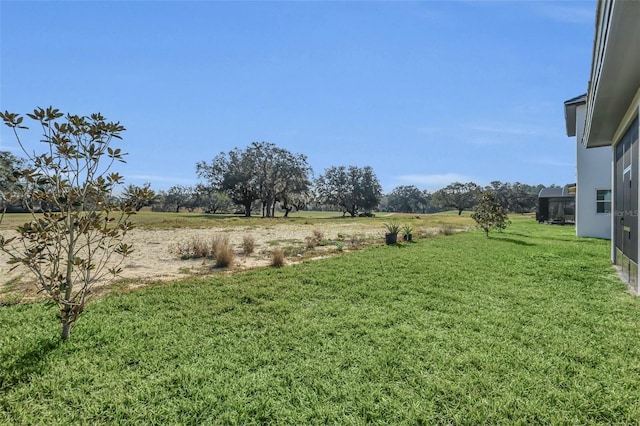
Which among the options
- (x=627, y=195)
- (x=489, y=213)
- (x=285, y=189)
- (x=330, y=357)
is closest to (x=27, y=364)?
(x=330, y=357)

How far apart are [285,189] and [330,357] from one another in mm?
41909

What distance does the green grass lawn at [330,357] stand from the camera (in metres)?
2.16

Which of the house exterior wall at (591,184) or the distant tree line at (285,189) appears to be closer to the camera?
the house exterior wall at (591,184)

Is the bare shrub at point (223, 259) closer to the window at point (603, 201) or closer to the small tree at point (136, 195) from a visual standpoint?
the small tree at point (136, 195)

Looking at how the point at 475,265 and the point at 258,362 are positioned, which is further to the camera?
the point at 475,265

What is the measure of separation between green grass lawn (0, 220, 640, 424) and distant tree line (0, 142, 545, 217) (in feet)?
129

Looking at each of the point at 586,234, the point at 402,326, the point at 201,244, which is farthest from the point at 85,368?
the point at 586,234

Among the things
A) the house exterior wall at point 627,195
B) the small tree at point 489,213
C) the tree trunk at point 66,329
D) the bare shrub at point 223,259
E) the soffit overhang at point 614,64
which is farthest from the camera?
the small tree at point 489,213

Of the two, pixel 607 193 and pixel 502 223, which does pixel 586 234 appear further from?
pixel 502 223

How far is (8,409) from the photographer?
219 centimetres

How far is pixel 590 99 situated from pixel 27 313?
8.85 m

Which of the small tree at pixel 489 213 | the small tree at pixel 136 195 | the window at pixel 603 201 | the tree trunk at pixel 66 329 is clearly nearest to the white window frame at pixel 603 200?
the window at pixel 603 201

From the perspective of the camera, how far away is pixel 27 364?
2.73 m

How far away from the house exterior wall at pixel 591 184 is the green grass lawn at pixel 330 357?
10889 mm
